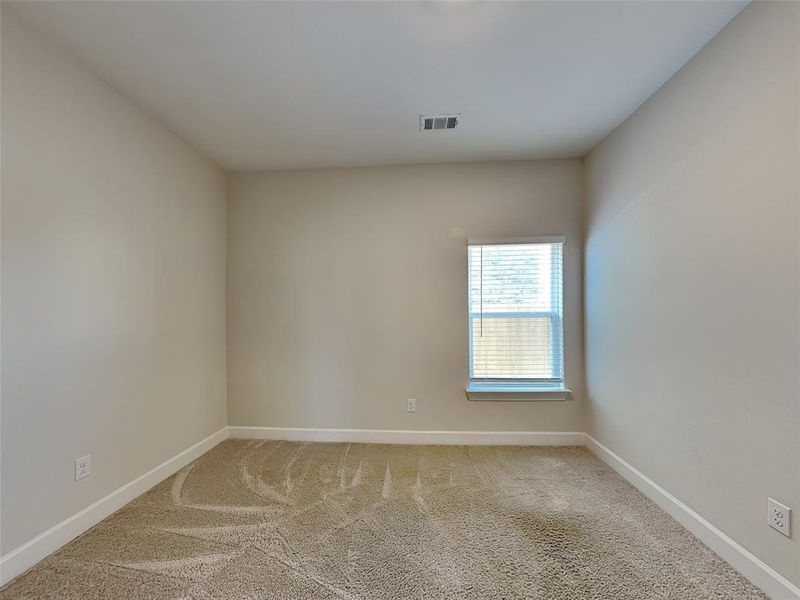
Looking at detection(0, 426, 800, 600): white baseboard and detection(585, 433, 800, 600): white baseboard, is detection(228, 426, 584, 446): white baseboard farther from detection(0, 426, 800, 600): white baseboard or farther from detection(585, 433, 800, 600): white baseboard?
detection(585, 433, 800, 600): white baseboard

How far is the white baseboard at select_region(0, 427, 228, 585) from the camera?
1.55 meters

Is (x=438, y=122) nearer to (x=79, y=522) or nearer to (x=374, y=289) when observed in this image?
(x=374, y=289)

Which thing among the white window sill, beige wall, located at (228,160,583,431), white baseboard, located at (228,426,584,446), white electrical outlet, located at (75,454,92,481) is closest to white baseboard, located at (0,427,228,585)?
white electrical outlet, located at (75,454,92,481)

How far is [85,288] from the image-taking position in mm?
1909

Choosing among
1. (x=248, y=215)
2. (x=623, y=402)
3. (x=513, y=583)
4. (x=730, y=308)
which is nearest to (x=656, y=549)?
(x=513, y=583)

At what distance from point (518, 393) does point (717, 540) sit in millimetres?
1467

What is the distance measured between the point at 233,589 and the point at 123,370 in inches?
55.5

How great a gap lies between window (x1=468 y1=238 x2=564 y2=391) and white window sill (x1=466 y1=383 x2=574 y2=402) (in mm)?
11

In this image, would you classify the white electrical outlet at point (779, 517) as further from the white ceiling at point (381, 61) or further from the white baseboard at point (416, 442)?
the white ceiling at point (381, 61)

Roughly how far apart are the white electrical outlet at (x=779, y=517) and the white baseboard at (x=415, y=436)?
1605 millimetres

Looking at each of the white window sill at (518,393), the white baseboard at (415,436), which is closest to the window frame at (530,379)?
the white window sill at (518,393)

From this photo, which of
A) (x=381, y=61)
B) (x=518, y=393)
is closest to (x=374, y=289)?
(x=518, y=393)

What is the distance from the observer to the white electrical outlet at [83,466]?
185cm

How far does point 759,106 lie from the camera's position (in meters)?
1.49
